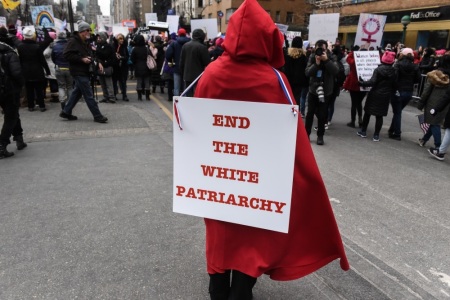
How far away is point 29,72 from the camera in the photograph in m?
8.98

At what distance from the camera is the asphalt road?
2787 millimetres

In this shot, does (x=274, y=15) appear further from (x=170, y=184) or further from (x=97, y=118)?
(x=170, y=184)

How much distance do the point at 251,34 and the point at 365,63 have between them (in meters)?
7.14

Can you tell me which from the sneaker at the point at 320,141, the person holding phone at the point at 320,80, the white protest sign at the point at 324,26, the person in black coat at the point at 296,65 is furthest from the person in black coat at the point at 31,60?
the white protest sign at the point at 324,26

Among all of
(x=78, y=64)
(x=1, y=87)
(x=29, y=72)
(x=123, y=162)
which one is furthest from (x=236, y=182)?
(x=29, y=72)

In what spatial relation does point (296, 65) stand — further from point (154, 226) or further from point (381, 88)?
point (154, 226)

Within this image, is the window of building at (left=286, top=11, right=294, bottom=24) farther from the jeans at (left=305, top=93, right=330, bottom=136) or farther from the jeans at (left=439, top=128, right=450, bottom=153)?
the jeans at (left=439, top=128, right=450, bottom=153)

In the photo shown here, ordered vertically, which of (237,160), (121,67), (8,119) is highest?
(237,160)

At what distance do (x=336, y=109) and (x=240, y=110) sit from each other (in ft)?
31.4

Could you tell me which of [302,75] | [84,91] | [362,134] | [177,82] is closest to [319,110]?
[362,134]

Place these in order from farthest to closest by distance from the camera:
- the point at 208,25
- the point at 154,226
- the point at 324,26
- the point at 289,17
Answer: the point at 289,17, the point at 208,25, the point at 324,26, the point at 154,226

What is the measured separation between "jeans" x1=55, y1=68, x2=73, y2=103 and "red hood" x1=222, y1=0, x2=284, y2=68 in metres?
8.23

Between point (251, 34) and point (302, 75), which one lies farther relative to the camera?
point (302, 75)

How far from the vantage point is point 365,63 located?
816 cm
